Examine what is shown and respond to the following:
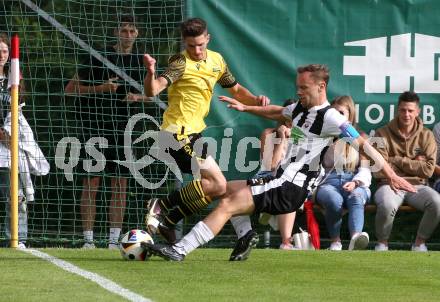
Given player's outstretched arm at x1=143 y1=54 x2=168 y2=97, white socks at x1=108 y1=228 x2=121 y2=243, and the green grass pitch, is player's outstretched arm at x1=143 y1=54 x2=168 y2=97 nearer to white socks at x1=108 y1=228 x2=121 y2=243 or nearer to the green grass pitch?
the green grass pitch

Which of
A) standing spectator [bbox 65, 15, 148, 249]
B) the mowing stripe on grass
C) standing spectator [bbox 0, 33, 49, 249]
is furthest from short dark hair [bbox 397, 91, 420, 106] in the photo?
the mowing stripe on grass

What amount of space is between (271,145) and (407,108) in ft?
4.98

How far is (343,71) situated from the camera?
1276cm

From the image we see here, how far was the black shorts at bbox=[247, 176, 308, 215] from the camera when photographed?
916 centimetres

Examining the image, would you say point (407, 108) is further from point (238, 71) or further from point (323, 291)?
point (323, 291)

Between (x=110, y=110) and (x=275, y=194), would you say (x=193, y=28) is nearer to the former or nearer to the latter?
(x=275, y=194)

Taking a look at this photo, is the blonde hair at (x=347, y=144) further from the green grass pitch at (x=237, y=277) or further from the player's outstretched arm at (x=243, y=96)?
the green grass pitch at (x=237, y=277)

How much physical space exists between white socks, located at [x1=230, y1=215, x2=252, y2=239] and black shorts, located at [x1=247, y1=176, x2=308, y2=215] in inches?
23.2

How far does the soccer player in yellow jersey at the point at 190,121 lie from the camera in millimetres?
10070

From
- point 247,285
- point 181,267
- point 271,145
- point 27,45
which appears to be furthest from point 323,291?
point 27,45

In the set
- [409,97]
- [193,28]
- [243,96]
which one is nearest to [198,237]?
[193,28]

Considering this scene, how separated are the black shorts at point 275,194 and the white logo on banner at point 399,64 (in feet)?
12.6

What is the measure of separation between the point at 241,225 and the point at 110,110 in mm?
3176

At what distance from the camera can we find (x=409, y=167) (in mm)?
12258
